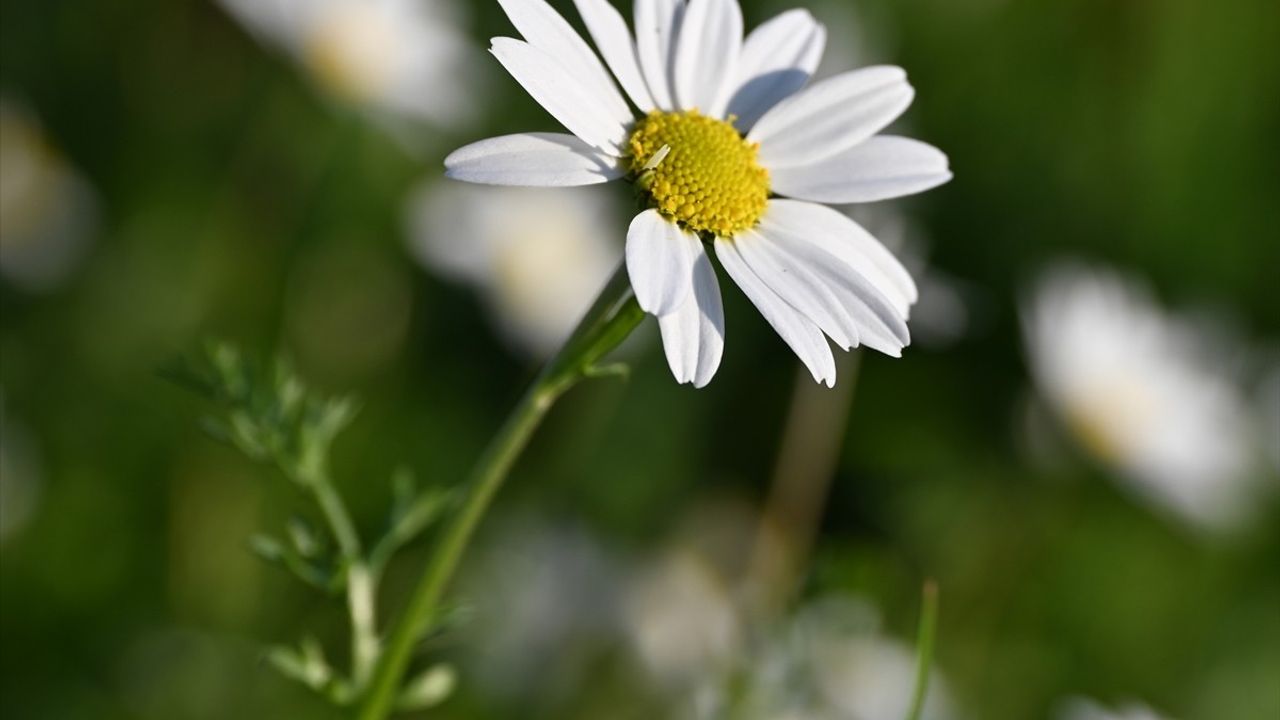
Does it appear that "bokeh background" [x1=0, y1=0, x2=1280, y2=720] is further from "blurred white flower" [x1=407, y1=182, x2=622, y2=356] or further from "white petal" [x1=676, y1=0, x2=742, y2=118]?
"white petal" [x1=676, y1=0, x2=742, y2=118]

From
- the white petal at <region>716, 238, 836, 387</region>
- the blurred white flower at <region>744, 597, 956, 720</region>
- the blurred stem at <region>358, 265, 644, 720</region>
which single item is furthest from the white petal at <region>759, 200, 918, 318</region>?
the blurred white flower at <region>744, 597, 956, 720</region>

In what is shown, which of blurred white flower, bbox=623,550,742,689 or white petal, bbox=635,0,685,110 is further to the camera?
blurred white flower, bbox=623,550,742,689


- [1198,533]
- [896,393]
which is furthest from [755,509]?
[1198,533]

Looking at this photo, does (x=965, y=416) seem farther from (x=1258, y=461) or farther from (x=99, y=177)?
(x=99, y=177)

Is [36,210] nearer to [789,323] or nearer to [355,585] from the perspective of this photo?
[355,585]

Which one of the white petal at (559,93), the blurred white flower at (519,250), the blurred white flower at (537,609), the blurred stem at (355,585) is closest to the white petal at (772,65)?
the white petal at (559,93)

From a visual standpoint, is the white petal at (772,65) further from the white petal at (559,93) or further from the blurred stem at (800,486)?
the blurred stem at (800,486)

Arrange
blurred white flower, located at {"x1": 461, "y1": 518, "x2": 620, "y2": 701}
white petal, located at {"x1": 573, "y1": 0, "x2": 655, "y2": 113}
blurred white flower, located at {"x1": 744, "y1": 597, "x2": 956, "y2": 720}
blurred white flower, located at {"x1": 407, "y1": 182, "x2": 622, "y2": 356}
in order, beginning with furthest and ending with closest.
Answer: blurred white flower, located at {"x1": 407, "y1": 182, "x2": 622, "y2": 356} < blurred white flower, located at {"x1": 461, "y1": 518, "x2": 620, "y2": 701} < blurred white flower, located at {"x1": 744, "y1": 597, "x2": 956, "y2": 720} < white petal, located at {"x1": 573, "y1": 0, "x2": 655, "y2": 113}
